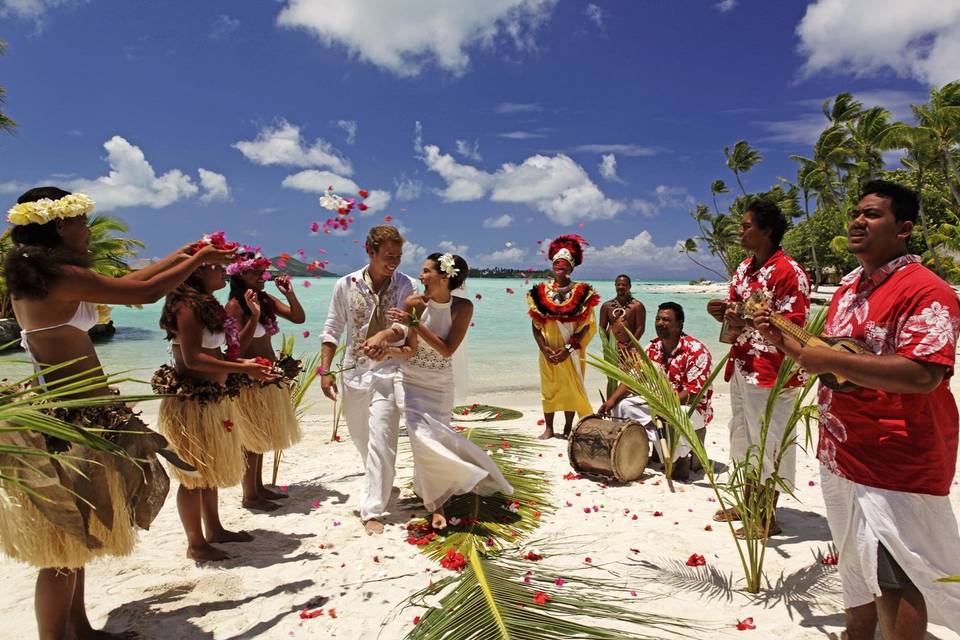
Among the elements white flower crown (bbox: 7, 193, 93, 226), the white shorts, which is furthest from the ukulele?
white flower crown (bbox: 7, 193, 93, 226)

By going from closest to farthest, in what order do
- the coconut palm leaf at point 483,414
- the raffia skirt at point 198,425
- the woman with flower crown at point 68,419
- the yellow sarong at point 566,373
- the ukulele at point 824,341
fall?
1. the ukulele at point 824,341
2. the woman with flower crown at point 68,419
3. the raffia skirt at point 198,425
4. the yellow sarong at point 566,373
5. the coconut palm leaf at point 483,414

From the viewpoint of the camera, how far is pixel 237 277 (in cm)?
516

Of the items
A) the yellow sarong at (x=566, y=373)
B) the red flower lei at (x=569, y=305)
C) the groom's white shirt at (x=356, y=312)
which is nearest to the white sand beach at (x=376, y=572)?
the groom's white shirt at (x=356, y=312)

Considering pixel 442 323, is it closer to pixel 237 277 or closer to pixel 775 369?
pixel 237 277

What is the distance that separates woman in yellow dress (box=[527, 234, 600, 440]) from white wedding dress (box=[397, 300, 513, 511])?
2.80 m

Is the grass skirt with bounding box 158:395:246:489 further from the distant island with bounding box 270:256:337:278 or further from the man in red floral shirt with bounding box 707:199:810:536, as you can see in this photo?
the man in red floral shirt with bounding box 707:199:810:536

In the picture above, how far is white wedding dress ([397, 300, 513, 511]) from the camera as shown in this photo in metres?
4.73

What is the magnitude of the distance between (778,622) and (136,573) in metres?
3.97

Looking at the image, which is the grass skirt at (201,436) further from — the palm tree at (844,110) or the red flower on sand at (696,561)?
the palm tree at (844,110)

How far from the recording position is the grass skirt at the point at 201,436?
13.1 ft

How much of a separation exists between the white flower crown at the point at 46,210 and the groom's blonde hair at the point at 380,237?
2292 mm

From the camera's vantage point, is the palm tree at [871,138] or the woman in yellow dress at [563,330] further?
the palm tree at [871,138]

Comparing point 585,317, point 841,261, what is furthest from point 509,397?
point 841,261

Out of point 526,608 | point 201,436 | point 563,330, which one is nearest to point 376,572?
point 526,608
